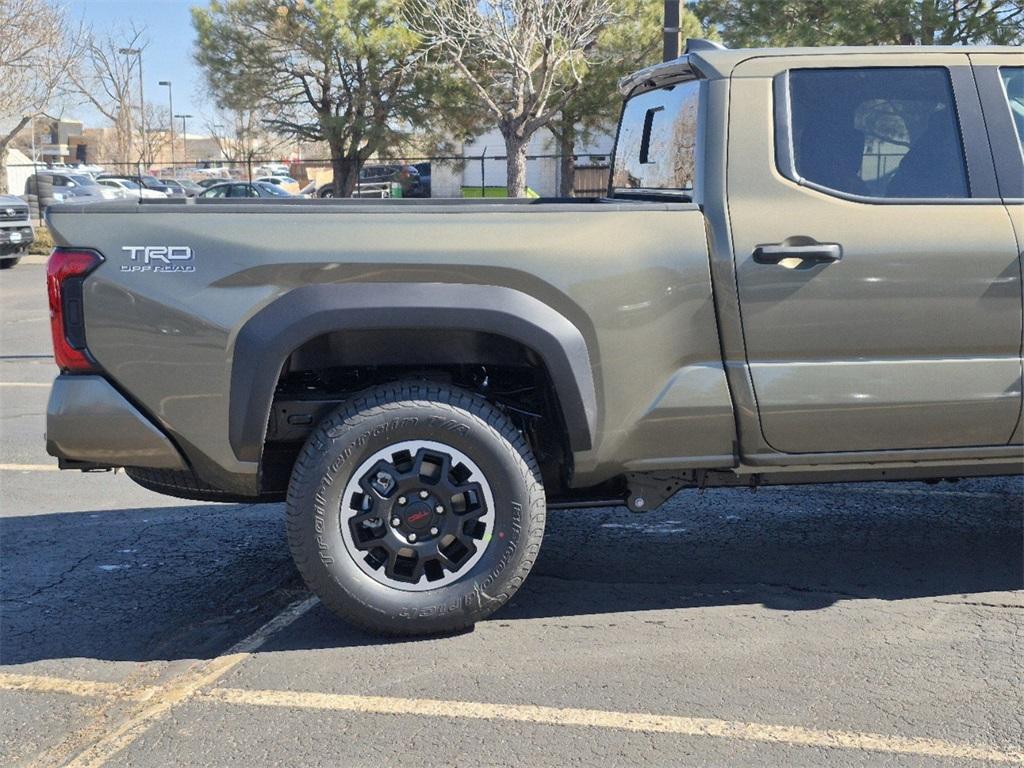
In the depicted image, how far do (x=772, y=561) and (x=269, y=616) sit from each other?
211 centimetres

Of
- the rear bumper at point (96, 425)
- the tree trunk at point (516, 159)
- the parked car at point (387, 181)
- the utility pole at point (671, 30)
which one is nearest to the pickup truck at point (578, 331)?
the rear bumper at point (96, 425)

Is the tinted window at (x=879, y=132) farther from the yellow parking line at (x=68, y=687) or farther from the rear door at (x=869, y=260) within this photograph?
the yellow parking line at (x=68, y=687)

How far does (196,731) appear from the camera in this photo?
3.21 m

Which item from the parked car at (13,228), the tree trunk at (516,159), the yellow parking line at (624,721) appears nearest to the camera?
the yellow parking line at (624,721)

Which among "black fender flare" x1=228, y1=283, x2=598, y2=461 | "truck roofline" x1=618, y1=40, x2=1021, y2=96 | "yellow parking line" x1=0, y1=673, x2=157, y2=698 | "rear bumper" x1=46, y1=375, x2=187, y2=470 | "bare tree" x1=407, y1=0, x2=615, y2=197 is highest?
"bare tree" x1=407, y1=0, x2=615, y2=197

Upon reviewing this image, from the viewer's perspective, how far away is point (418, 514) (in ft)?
12.3

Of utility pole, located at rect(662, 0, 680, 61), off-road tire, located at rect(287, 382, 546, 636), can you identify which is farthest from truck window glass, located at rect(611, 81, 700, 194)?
utility pole, located at rect(662, 0, 680, 61)

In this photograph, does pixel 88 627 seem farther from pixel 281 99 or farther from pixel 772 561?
pixel 281 99

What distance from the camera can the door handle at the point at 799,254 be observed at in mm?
3779

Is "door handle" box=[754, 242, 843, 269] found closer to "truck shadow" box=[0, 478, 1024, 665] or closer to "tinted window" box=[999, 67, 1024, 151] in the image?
"tinted window" box=[999, 67, 1024, 151]

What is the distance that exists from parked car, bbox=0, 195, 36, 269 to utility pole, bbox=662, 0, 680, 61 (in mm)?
15092

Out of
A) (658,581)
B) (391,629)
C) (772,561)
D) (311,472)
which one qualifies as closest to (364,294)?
(311,472)

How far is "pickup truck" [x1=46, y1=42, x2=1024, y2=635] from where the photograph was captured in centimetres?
362

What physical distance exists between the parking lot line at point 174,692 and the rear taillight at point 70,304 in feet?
3.54
